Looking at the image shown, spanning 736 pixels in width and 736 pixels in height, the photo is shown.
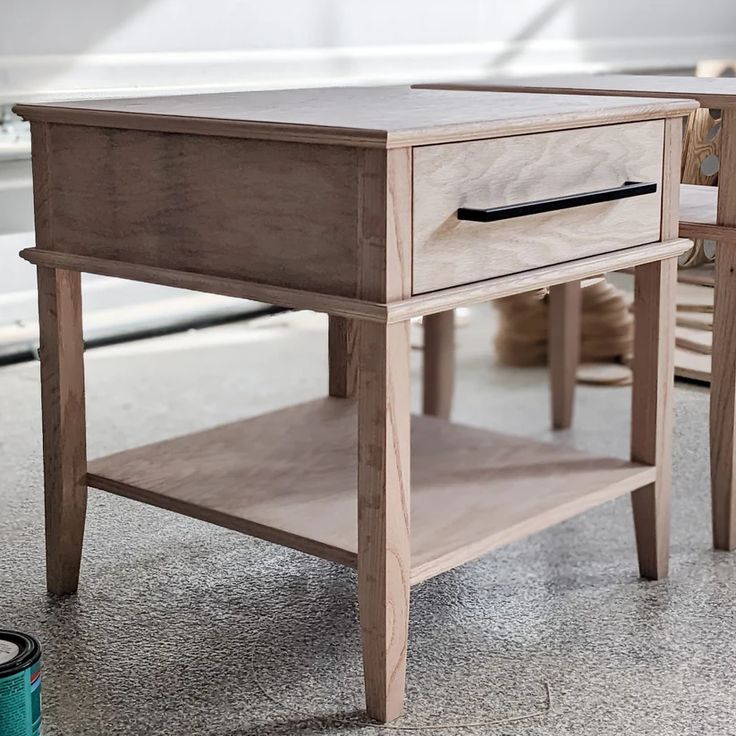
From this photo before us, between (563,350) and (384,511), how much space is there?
118 cm

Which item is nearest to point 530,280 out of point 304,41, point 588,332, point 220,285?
point 220,285

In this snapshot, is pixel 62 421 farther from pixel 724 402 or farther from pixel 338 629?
pixel 724 402

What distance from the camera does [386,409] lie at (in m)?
1.21

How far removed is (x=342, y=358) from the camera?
6.30ft

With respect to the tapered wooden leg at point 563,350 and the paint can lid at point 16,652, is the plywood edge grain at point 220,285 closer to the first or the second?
the paint can lid at point 16,652

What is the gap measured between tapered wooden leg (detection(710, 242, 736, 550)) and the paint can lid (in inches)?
37.5

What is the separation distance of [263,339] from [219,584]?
60.3 inches

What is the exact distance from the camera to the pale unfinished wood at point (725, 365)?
164 centimetres

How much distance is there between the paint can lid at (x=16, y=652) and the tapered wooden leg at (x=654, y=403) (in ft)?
2.56

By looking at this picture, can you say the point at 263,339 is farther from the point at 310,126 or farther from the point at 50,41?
the point at 310,126

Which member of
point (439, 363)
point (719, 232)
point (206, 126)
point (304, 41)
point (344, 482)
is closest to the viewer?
point (206, 126)

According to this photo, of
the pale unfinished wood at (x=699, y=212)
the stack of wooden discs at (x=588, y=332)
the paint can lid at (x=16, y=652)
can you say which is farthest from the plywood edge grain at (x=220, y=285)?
the stack of wooden discs at (x=588, y=332)

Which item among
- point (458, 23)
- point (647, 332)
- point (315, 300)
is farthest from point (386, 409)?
point (458, 23)

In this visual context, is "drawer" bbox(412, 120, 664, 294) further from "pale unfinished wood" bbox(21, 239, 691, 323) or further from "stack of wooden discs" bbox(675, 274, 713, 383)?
"stack of wooden discs" bbox(675, 274, 713, 383)
